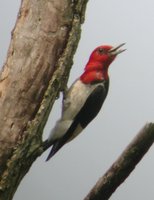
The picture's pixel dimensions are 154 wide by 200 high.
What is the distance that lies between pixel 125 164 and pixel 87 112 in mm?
514

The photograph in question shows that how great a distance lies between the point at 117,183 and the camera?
1.40m

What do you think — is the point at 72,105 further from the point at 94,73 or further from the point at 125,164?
the point at 125,164

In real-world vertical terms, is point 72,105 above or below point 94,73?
below

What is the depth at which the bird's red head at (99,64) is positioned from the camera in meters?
1.88

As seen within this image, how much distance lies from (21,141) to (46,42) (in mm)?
318

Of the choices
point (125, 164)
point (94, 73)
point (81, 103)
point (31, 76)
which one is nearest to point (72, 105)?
point (81, 103)

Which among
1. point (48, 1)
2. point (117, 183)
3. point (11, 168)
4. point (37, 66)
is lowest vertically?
point (11, 168)

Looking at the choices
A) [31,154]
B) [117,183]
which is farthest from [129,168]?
[31,154]

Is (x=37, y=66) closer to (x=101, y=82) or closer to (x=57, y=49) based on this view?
(x=57, y=49)

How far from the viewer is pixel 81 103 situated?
1882 millimetres

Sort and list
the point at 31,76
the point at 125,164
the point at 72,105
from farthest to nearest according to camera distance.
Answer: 1. the point at 72,105
2. the point at 31,76
3. the point at 125,164

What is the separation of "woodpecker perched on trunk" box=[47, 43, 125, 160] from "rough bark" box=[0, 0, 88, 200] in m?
0.28

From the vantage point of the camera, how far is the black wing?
186cm

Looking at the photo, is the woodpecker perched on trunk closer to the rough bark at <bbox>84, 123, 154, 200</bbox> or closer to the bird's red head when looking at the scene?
the bird's red head
